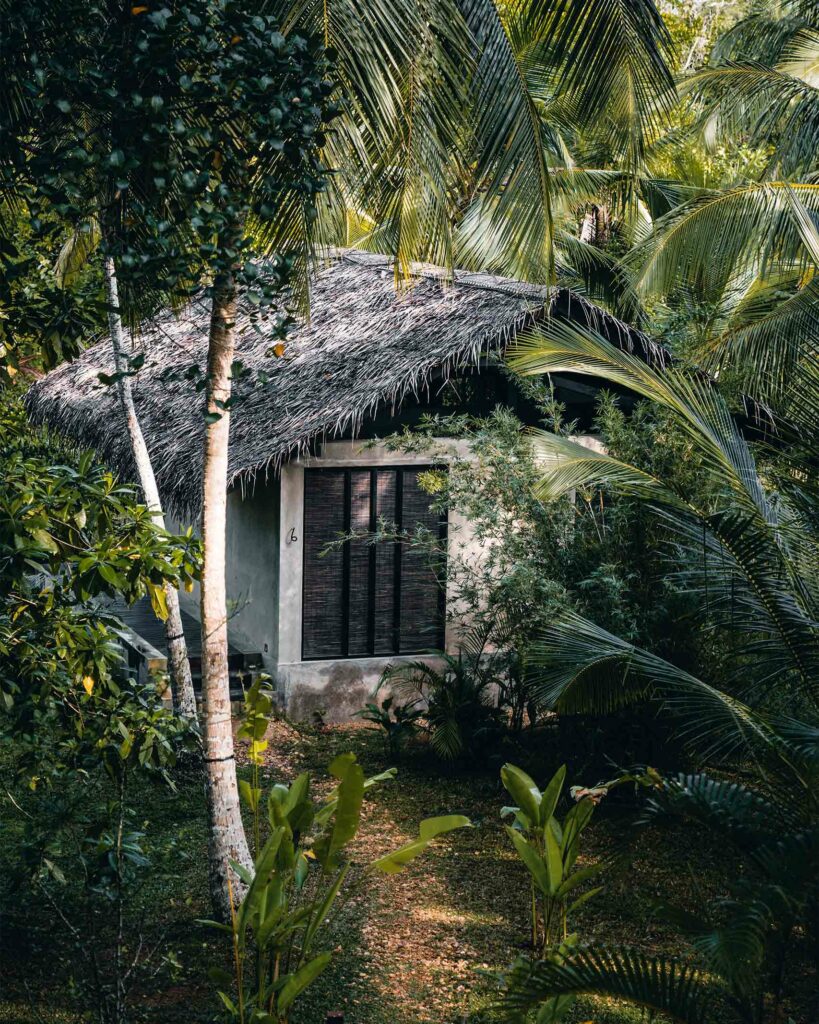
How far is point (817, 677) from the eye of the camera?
14.6 ft

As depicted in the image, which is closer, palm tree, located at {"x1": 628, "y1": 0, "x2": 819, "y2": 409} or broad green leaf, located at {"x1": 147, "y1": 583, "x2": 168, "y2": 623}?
broad green leaf, located at {"x1": 147, "y1": 583, "x2": 168, "y2": 623}

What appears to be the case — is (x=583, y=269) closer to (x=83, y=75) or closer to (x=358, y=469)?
(x=358, y=469)

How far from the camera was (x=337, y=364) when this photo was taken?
876 centimetres

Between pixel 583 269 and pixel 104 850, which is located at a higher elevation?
pixel 583 269

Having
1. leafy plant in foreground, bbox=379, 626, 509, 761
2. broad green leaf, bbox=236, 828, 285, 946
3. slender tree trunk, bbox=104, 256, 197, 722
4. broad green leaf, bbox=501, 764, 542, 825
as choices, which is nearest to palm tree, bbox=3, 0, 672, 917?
broad green leaf, bbox=236, 828, 285, 946

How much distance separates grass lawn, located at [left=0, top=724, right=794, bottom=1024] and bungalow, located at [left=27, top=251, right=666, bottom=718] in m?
1.53

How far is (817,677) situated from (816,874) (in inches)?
46.9

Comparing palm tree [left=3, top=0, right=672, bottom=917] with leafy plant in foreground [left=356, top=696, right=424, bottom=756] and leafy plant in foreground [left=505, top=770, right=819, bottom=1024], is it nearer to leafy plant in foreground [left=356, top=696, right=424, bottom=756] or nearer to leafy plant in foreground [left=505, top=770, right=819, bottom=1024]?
leafy plant in foreground [left=505, top=770, right=819, bottom=1024]

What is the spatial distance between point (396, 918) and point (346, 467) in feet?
13.5

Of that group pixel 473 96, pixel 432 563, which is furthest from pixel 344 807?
pixel 432 563

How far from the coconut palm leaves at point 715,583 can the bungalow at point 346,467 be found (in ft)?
8.71

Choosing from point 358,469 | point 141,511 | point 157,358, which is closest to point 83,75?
point 141,511

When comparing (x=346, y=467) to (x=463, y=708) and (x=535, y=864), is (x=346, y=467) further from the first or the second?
(x=535, y=864)

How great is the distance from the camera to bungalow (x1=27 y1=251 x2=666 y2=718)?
816 centimetres
